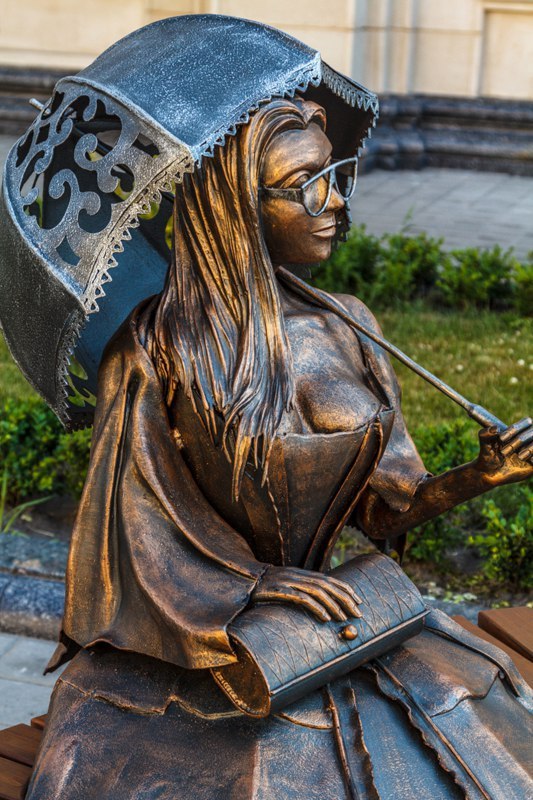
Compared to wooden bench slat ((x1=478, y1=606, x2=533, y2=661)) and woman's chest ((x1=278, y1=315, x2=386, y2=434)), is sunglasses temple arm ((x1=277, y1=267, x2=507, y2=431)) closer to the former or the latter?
woman's chest ((x1=278, y1=315, x2=386, y2=434))

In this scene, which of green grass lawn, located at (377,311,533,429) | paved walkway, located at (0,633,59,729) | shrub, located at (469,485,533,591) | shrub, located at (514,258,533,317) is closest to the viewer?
paved walkway, located at (0,633,59,729)

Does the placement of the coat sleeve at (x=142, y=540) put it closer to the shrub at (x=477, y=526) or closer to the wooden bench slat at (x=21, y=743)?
the wooden bench slat at (x=21, y=743)

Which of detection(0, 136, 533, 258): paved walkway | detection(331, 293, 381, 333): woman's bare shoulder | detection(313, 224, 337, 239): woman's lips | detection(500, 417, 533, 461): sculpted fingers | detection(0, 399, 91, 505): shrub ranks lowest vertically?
detection(0, 136, 533, 258): paved walkway

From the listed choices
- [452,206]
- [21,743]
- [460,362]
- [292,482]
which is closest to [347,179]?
[292,482]

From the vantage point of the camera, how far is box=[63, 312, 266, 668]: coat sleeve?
9.02 feet

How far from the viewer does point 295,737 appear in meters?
2.73

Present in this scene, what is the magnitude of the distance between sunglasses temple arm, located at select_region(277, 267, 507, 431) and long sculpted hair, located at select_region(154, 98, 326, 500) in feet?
0.68

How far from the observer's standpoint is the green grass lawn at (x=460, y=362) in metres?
6.02

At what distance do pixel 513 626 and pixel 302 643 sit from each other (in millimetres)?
1281

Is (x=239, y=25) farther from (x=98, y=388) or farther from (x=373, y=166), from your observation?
(x=373, y=166)

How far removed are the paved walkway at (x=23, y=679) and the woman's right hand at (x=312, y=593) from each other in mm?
1710

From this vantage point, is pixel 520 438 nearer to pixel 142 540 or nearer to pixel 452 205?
pixel 142 540

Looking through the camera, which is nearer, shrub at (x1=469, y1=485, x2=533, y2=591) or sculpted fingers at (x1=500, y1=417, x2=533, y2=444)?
sculpted fingers at (x1=500, y1=417, x2=533, y2=444)

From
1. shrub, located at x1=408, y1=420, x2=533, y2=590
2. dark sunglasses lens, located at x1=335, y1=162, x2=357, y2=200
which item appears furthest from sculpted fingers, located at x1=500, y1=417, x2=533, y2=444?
shrub, located at x1=408, y1=420, x2=533, y2=590
